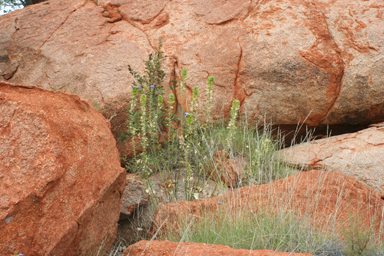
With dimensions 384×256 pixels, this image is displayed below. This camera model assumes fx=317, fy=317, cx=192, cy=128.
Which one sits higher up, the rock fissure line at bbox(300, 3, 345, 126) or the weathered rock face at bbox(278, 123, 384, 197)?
the rock fissure line at bbox(300, 3, 345, 126)

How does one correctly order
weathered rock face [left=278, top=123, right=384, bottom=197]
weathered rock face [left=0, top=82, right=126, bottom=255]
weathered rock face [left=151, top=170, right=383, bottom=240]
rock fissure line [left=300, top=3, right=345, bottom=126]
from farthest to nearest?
rock fissure line [left=300, top=3, right=345, bottom=126]
weathered rock face [left=278, top=123, right=384, bottom=197]
weathered rock face [left=151, top=170, right=383, bottom=240]
weathered rock face [left=0, top=82, right=126, bottom=255]

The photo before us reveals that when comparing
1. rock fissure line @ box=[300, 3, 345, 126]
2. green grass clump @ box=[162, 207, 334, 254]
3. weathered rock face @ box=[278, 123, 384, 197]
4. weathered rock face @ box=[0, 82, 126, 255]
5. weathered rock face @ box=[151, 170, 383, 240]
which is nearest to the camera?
weathered rock face @ box=[0, 82, 126, 255]

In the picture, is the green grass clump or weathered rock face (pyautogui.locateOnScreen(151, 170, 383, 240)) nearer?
the green grass clump

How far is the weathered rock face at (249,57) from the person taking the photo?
4023 mm

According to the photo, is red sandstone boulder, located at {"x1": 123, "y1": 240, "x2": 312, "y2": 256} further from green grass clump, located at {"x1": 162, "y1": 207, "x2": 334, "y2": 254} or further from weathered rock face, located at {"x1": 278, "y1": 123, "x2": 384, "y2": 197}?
weathered rock face, located at {"x1": 278, "y1": 123, "x2": 384, "y2": 197}

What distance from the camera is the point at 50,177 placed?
5.74 feet

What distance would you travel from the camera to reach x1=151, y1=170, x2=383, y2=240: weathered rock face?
2.39m

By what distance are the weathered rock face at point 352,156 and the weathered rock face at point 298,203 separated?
473 millimetres

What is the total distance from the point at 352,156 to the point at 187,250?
2.62 metres

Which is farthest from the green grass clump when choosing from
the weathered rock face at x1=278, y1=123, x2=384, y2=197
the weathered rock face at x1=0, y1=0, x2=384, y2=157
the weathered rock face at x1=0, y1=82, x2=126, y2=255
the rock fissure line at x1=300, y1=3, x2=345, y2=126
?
the rock fissure line at x1=300, y1=3, x2=345, y2=126

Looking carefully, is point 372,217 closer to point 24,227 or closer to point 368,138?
point 368,138

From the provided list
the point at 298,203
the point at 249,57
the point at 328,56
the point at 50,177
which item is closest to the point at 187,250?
the point at 50,177

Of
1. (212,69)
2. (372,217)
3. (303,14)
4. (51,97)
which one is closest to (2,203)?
(51,97)

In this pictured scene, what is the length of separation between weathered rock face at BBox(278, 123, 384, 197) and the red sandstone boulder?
1.72 metres
